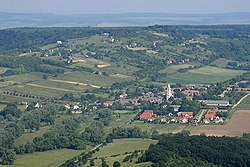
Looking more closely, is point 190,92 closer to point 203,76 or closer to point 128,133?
point 203,76

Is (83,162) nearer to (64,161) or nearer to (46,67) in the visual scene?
(64,161)

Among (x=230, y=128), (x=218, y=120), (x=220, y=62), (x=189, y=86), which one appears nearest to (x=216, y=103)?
(x=218, y=120)

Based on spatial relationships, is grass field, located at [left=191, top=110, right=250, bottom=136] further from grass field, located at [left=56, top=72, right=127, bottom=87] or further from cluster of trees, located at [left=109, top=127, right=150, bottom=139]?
grass field, located at [left=56, top=72, right=127, bottom=87]

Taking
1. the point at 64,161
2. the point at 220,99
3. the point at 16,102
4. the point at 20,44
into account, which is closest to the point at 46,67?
the point at 16,102

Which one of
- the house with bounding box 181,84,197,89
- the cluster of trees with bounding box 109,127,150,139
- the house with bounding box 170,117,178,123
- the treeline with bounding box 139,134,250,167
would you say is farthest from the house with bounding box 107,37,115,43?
the treeline with bounding box 139,134,250,167

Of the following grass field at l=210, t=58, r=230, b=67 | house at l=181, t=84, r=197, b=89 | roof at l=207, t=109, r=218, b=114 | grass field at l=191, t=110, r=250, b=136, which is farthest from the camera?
grass field at l=210, t=58, r=230, b=67

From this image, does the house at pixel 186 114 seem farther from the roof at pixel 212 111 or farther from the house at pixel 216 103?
the house at pixel 216 103
